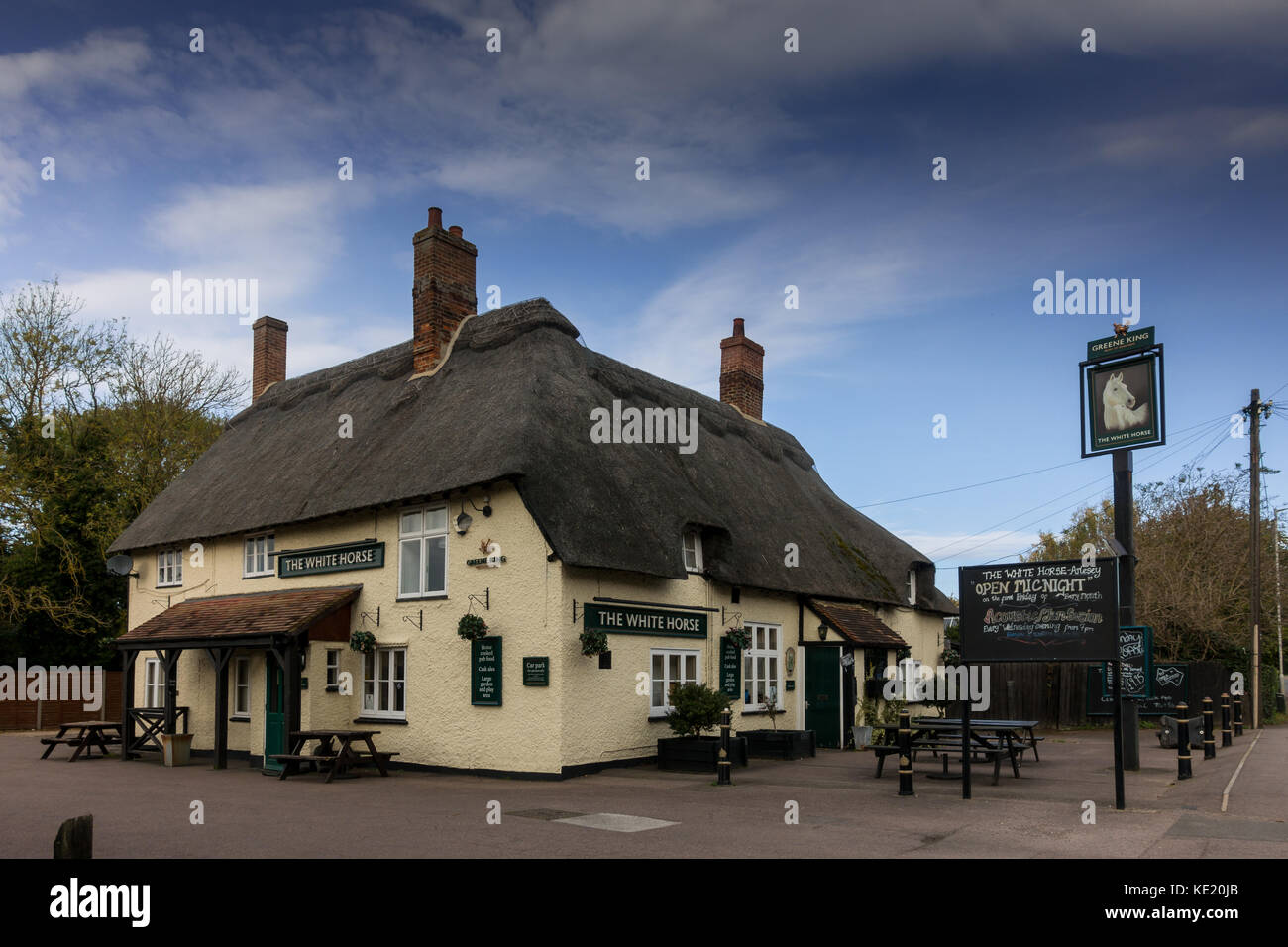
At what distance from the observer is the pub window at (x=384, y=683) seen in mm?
17766

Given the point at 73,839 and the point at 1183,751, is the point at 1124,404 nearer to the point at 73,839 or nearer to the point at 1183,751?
the point at 1183,751

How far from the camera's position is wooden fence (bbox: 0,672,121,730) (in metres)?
29.5

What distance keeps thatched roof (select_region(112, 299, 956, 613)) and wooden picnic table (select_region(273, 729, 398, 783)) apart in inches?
154

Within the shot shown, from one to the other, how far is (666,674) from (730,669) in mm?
1871

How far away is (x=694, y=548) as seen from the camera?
19.1 metres

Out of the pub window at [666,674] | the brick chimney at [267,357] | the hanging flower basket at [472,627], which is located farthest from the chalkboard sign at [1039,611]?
the brick chimney at [267,357]

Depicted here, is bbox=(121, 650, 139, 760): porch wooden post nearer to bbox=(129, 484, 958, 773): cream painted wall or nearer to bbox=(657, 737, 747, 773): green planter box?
bbox=(129, 484, 958, 773): cream painted wall

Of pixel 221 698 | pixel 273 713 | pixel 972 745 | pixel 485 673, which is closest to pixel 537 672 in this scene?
pixel 485 673

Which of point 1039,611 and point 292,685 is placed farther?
point 292,685

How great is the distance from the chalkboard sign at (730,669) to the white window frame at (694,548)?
59.9 inches

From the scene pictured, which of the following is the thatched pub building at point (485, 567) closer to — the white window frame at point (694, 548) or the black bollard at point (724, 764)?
the white window frame at point (694, 548)

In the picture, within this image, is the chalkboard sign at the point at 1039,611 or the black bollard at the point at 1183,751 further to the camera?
the black bollard at the point at 1183,751
